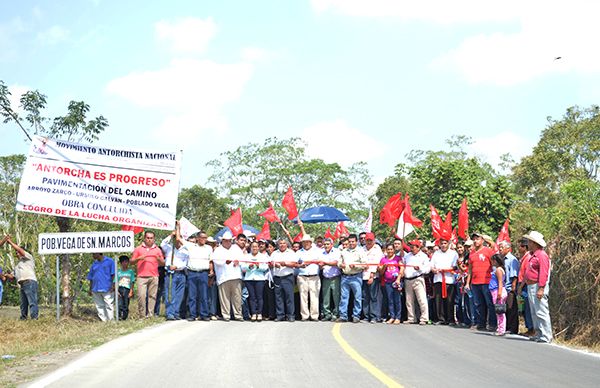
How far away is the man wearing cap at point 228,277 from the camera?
1669cm

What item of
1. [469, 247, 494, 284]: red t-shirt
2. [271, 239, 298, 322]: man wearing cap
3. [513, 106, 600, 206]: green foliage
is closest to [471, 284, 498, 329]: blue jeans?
[469, 247, 494, 284]: red t-shirt

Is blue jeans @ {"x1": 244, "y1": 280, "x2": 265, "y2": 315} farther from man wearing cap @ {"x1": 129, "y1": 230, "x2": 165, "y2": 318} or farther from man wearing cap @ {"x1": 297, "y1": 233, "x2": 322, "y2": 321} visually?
man wearing cap @ {"x1": 129, "y1": 230, "x2": 165, "y2": 318}

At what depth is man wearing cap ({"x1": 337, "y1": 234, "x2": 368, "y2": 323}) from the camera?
16.8 m

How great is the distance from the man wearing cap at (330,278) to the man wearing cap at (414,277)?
1.58 m

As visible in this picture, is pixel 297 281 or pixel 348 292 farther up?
pixel 297 281

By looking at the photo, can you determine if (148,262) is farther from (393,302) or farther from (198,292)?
(393,302)

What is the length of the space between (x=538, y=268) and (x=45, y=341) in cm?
879

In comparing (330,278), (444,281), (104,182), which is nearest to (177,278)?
(104,182)

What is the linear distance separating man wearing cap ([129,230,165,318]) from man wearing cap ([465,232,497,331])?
7177 millimetres

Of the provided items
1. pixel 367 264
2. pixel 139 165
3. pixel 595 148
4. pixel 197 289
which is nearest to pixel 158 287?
pixel 197 289

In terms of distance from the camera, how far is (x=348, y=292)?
17.0 meters

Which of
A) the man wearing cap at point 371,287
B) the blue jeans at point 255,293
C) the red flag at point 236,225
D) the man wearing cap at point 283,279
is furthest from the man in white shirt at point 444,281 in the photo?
the red flag at point 236,225

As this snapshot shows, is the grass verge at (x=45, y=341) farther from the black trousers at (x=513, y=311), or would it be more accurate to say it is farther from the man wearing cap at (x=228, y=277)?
the black trousers at (x=513, y=311)

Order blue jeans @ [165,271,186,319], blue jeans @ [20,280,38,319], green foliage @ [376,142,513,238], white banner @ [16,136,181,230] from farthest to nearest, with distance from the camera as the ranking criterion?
green foliage @ [376,142,513,238] → blue jeans @ [20,280,38,319] → blue jeans @ [165,271,186,319] → white banner @ [16,136,181,230]
